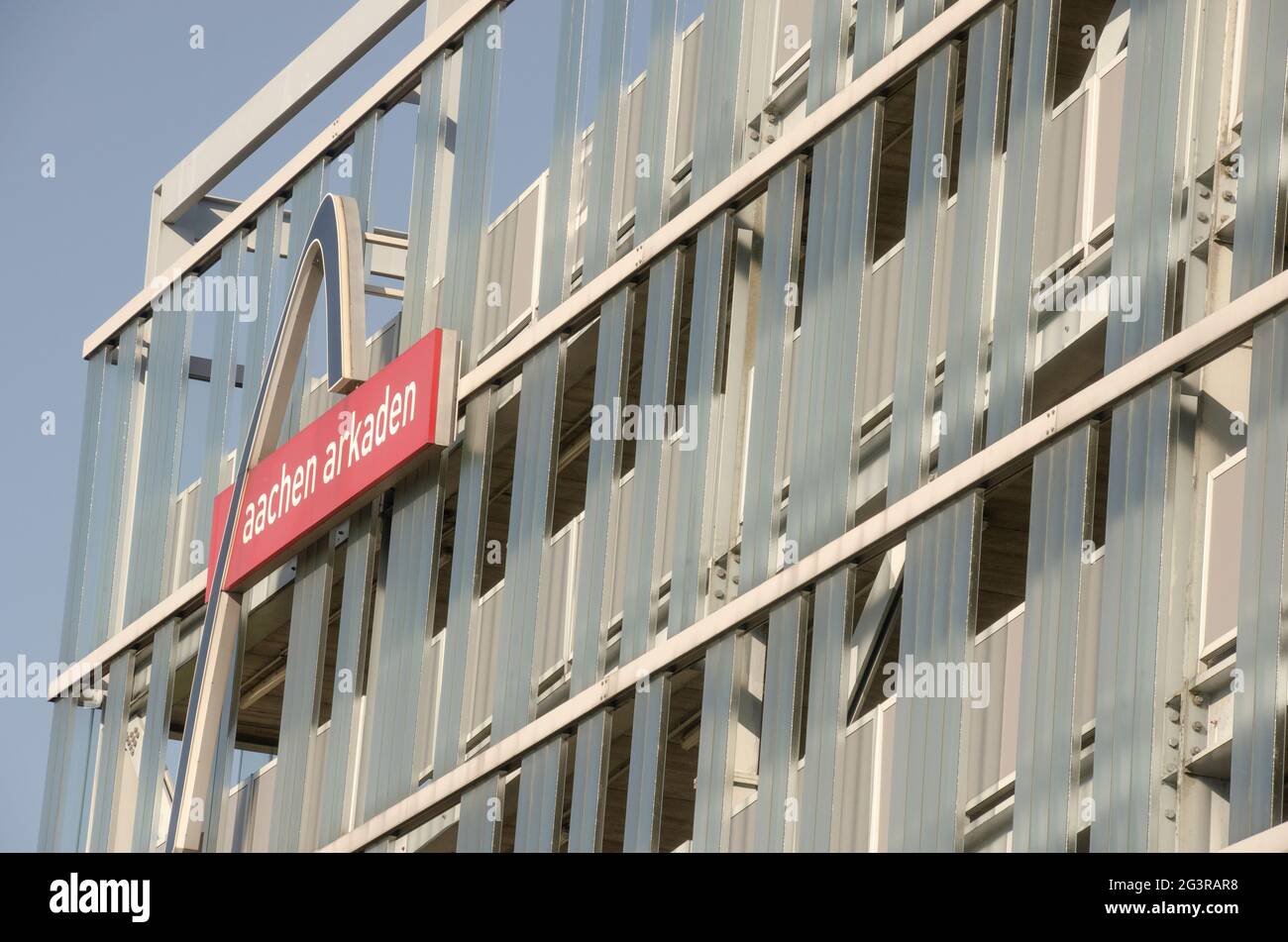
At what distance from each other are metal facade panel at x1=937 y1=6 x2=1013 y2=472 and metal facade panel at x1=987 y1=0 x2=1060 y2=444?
97mm

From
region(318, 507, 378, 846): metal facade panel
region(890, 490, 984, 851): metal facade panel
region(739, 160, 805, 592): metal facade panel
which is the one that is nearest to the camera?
region(890, 490, 984, 851): metal facade panel

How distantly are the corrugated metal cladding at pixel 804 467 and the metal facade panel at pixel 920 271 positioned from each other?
3 centimetres

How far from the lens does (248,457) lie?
28.4 meters

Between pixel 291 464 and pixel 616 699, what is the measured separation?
254 inches

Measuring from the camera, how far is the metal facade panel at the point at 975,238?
18.8 metres

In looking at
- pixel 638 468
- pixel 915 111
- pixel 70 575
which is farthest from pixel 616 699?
pixel 70 575

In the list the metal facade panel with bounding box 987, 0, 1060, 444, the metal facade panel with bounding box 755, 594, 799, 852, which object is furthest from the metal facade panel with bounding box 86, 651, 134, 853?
the metal facade panel with bounding box 987, 0, 1060, 444

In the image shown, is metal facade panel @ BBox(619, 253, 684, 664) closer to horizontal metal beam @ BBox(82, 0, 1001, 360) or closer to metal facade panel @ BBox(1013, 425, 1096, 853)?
horizontal metal beam @ BBox(82, 0, 1001, 360)

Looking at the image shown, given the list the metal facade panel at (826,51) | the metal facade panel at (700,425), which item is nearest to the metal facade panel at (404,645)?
the metal facade panel at (700,425)

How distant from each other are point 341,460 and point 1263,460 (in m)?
12.4

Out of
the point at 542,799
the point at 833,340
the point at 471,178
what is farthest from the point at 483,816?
the point at 471,178

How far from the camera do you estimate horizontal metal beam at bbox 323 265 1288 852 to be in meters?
16.6

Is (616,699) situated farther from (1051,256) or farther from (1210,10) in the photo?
(1210,10)

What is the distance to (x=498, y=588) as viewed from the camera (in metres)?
24.4
